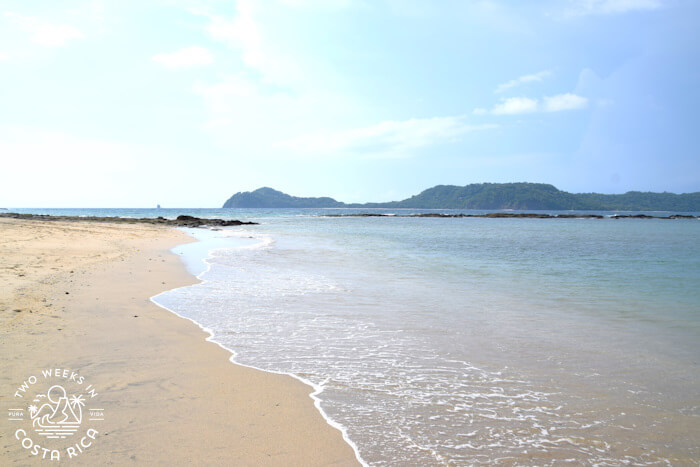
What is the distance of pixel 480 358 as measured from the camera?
608cm

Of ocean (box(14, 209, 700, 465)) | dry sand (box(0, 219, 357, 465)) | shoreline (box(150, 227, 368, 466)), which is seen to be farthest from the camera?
ocean (box(14, 209, 700, 465))

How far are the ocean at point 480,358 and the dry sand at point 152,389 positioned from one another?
1.24 feet

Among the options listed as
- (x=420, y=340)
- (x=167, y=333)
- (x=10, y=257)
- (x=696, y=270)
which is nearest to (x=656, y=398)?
(x=420, y=340)

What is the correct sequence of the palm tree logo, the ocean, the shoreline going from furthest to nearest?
the palm tree logo
the ocean
the shoreline

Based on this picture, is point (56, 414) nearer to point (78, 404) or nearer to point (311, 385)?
point (78, 404)

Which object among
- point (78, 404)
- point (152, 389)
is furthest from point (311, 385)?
point (78, 404)

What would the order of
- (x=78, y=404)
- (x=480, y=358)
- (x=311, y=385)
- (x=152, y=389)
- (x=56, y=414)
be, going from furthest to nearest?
(x=480, y=358)
(x=311, y=385)
(x=152, y=389)
(x=78, y=404)
(x=56, y=414)

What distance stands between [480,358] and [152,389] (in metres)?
4.42

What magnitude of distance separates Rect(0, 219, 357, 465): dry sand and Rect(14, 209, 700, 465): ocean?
0.38 metres

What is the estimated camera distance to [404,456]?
11.6ft

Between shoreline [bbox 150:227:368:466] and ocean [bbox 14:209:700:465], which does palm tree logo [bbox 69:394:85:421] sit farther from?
ocean [bbox 14:209:700:465]

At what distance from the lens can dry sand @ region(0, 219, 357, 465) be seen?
3.48 meters

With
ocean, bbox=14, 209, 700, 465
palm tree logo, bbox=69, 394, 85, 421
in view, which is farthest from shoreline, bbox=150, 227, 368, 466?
palm tree logo, bbox=69, 394, 85, 421

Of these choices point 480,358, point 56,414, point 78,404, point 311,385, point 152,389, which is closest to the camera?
point 56,414
